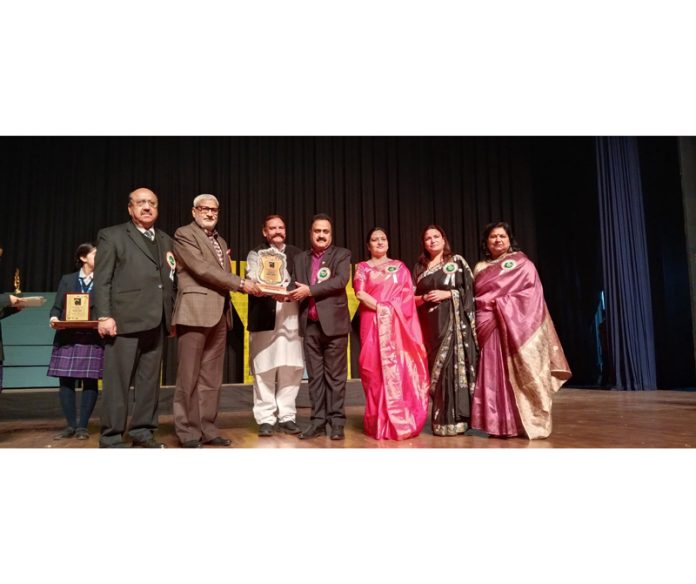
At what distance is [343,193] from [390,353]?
180 inches

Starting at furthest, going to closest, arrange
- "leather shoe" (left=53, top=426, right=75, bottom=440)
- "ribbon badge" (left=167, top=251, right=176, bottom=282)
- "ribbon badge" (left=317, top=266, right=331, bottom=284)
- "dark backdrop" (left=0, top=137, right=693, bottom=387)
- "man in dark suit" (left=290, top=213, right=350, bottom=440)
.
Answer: "dark backdrop" (left=0, top=137, right=693, bottom=387)
"leather shoe" (left=53, top=426, right=75, bottom=440)
"ribbon badge" (left=317, top=266, right=331, bottom=284)
"man in dark suit" (left=290, top=213, right=350, bottom=440)
"ribbon badge" (left=167, top=251, right=176, bottom=282)

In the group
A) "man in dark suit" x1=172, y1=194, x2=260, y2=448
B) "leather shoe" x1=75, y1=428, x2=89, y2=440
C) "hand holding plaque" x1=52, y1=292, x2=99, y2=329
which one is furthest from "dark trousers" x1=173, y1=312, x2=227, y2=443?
"leather shoe" x1=75, y1=428, x2=89, y2=440


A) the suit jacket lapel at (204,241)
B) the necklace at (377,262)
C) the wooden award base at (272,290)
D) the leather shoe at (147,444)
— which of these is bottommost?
the leather shoe at (147,444)

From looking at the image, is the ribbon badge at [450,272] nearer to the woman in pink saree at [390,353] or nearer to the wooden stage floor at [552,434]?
the woman in pink saree at [390,353]

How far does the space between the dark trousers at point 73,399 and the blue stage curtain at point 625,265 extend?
232 inches

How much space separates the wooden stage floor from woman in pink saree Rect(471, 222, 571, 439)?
0.43 feet

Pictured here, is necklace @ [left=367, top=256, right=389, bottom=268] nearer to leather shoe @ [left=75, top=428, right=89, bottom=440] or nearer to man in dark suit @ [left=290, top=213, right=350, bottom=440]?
man in dark suit @ [left=290, top=213, right=350, bottom=440]

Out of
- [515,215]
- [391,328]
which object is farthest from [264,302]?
[515,215]

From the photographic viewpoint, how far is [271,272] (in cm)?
296

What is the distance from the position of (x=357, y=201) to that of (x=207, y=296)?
4.74 meters

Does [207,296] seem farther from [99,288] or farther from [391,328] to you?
[391,328]

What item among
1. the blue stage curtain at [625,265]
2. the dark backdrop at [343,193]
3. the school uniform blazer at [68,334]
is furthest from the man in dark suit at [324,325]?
the blue stage curtain at [625,265]

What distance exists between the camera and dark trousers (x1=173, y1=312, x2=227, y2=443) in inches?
105

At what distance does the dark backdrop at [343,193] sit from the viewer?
6.57 metres
